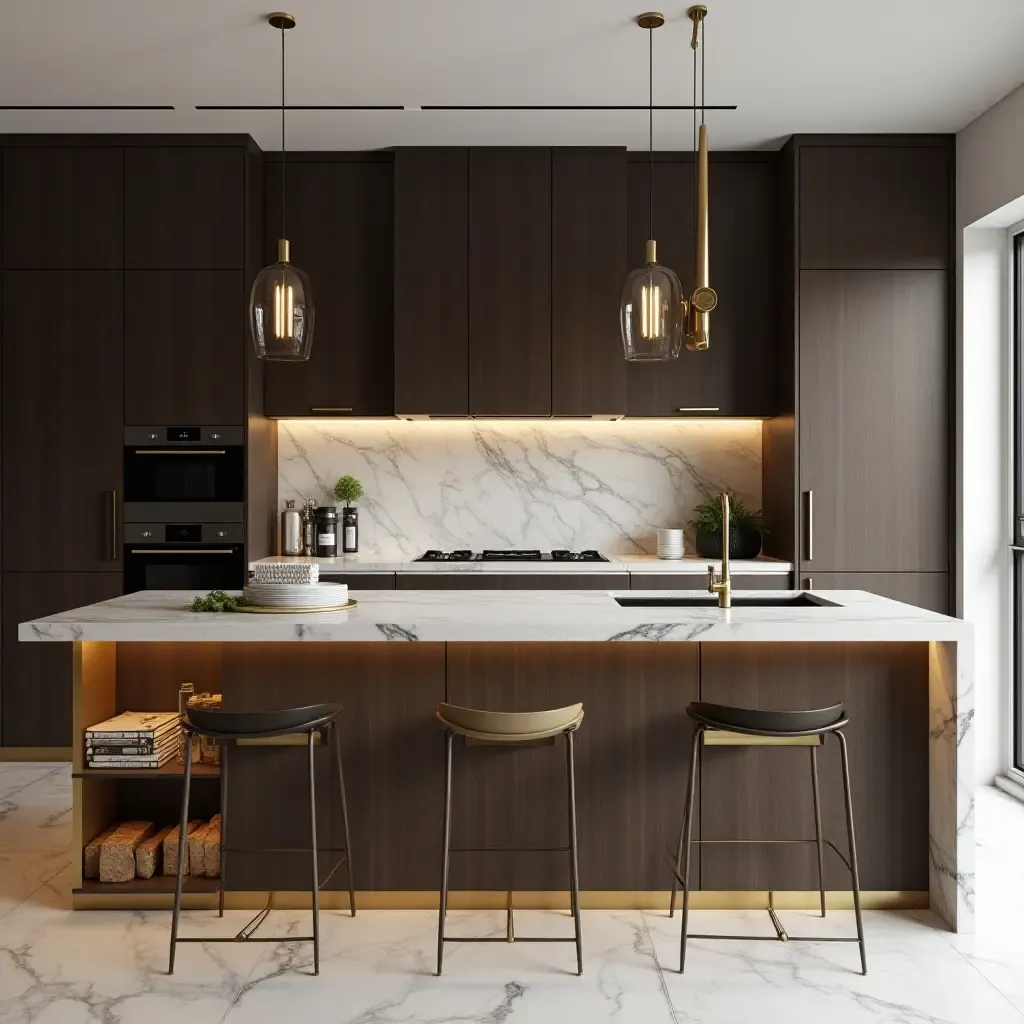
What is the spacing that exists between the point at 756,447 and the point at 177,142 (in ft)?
10.7

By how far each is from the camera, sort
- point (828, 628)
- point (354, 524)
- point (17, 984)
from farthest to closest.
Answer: point (354, 524) → point (828, 628) → point (17, 984)

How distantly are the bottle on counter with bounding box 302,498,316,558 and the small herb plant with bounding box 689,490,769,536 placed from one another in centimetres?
199

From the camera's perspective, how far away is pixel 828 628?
2752 millimetres

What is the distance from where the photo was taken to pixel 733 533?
15.8 feet

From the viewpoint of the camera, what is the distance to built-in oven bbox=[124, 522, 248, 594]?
4586 mm

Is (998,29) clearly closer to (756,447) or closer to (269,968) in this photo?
(756,447)

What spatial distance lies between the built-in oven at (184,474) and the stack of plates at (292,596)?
167 cm

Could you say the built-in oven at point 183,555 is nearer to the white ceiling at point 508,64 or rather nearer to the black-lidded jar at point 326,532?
the black-lidded jar at point 326,532

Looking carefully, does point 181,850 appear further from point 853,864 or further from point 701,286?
point 701,286

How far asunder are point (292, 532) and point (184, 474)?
25.5 inches

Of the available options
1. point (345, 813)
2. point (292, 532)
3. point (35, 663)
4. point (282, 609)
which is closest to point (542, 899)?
point (345, 813)

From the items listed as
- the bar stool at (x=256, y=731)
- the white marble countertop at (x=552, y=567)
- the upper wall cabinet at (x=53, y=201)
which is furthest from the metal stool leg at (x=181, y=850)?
the upper wall cabinet at (x=53, y=201)

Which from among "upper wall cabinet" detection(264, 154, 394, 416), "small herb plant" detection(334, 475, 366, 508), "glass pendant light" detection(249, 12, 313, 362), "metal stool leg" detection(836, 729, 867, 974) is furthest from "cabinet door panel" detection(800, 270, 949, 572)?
"glass pendant light" detection(249, 12, 313, 362)

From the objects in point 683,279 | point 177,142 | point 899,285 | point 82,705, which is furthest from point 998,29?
point 82,705
